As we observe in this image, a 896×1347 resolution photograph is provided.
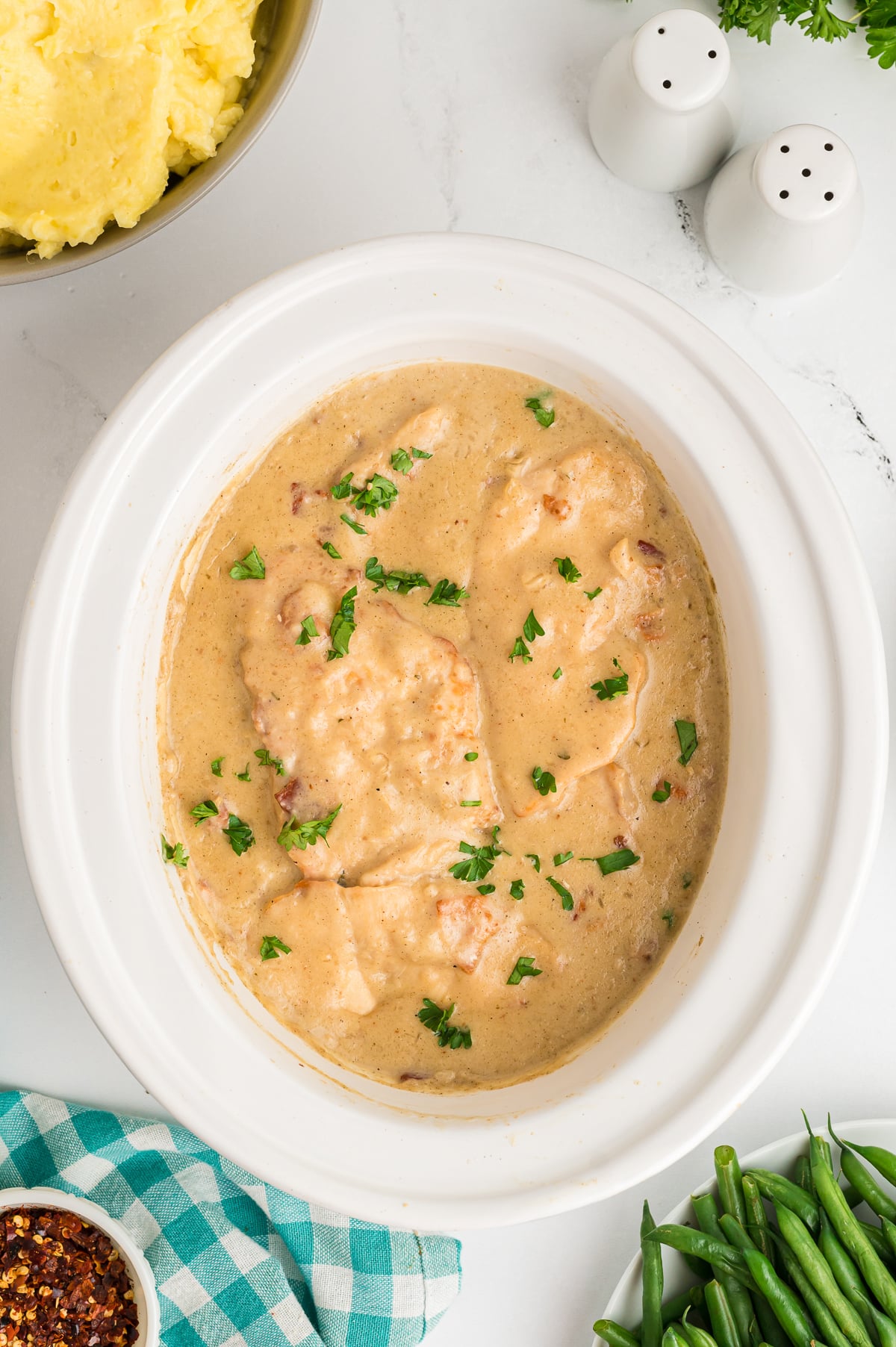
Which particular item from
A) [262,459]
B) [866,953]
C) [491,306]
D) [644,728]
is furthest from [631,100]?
[866,953]

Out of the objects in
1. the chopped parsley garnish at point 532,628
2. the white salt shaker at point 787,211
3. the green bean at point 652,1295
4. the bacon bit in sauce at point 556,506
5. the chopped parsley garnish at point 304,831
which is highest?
the white salt shaker at point 787,211

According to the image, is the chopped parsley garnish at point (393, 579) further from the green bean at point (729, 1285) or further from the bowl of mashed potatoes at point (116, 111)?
the green bean at point (729, 1285)

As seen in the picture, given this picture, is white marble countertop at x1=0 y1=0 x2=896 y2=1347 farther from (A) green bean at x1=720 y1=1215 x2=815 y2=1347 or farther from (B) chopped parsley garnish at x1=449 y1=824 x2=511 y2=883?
(B) chopped parsley garnish at x1=449 y1=824 x2=511 y2=883

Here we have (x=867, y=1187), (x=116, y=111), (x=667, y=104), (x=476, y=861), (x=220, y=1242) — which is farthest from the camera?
(x=220, y=1242)

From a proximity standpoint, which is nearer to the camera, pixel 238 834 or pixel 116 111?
pixel 116 111

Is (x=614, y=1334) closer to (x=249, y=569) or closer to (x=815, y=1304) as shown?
(x=815, y=1304)

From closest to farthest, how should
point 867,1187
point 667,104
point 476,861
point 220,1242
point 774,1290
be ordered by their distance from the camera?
1. point 476,861
2. point 667,104
3. point 774,1290
4. point 867,1187
5. point 220,1242

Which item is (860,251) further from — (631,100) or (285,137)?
(285,137)

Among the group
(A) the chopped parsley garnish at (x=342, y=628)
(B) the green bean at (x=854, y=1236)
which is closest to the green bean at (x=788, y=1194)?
(B) the green bean at (x=854, y=1236)

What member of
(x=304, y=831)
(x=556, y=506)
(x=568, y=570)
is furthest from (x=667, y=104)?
(x=304, y=831)
